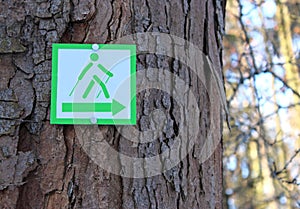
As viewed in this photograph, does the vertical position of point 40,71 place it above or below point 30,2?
below

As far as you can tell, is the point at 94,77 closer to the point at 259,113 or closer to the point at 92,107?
the point at 92,107

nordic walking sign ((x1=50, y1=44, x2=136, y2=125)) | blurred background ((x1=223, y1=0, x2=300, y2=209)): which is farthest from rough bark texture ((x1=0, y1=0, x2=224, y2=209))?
blurred background ((x1=223, y1=0, x2=300, y2=209))

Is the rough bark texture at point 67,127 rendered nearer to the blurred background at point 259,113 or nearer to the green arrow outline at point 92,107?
the green arrow outline at point 92,107

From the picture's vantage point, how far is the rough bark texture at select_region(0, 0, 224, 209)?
84 cm

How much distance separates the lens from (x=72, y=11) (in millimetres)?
892

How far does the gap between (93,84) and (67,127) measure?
94 millimetres

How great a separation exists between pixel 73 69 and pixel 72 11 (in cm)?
11

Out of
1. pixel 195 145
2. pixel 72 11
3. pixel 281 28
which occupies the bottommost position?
pixel 195 145

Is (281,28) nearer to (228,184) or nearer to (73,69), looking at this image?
(228,184)

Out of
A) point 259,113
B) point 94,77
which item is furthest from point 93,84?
point 259,113

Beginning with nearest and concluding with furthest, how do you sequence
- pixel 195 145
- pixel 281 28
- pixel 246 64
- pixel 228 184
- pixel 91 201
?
pixel 91 201 < pixel 195 145 < pixel 246 64 < pixel 228 184 < pixel 281 28

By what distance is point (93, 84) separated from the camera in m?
0.89

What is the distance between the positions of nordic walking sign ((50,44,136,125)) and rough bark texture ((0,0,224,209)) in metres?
0.02

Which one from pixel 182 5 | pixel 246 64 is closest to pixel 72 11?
pixel 182 5
